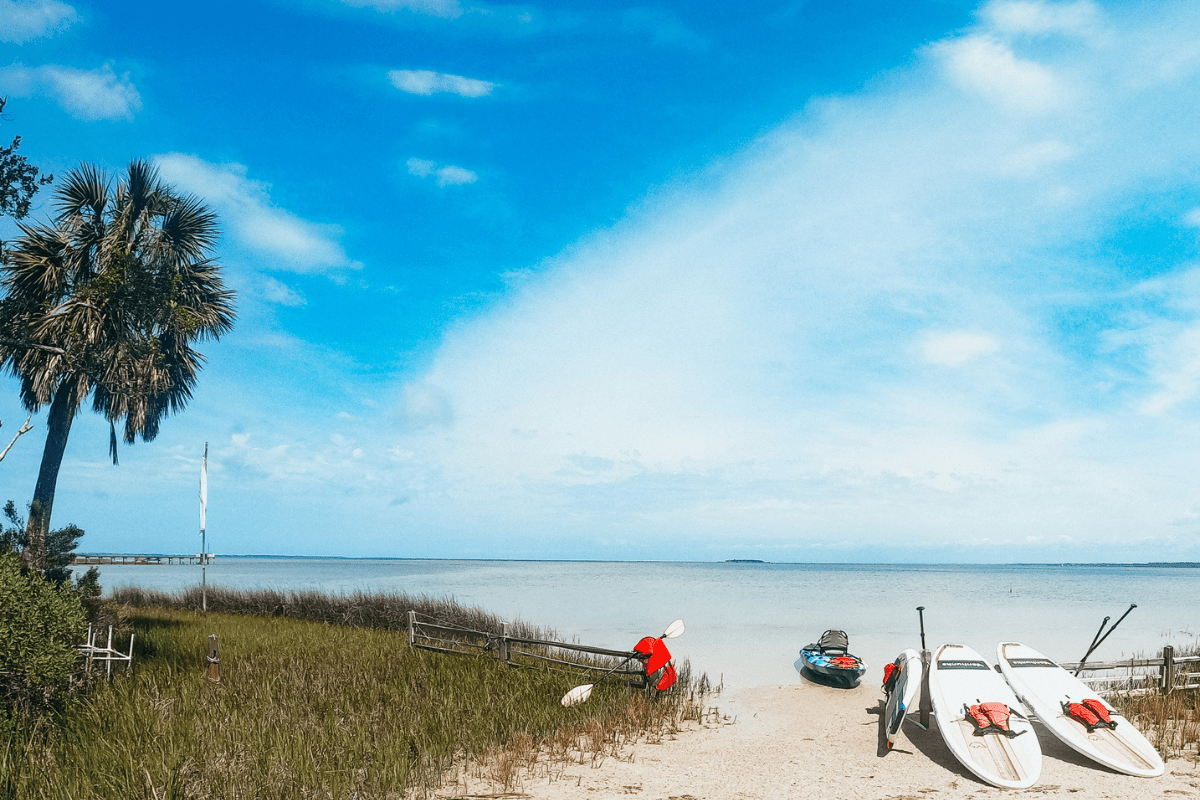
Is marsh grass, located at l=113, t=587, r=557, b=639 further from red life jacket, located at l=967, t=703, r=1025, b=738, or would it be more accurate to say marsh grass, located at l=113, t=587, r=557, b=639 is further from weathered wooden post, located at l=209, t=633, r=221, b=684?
red life jacket, located at l=967, t=703, r=1025, b=738

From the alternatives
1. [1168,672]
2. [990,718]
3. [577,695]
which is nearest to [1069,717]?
[990,718]

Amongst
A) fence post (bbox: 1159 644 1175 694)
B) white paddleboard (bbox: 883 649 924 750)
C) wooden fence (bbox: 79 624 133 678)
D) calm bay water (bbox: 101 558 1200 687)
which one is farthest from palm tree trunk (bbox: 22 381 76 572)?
fence post (bbox: 1159 644 1175 694)

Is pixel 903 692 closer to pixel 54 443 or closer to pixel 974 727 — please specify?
pixel 974 727

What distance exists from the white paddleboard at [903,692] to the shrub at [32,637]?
10.4m

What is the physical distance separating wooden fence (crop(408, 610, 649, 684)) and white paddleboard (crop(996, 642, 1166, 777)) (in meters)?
5.76

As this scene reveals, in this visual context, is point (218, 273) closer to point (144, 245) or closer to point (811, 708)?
point (144, 245)

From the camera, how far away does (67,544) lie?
1173cm

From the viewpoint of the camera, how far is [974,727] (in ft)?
29.6

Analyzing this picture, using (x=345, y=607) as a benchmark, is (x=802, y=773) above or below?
above

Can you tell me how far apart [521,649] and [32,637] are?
33.9ft

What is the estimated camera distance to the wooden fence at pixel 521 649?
41.0ft

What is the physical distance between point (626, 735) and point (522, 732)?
1.51 meters

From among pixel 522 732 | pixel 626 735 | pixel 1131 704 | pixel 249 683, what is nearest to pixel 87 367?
pixel 249 683

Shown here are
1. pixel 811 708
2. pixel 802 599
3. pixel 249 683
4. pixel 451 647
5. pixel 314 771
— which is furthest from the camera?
pixel 802 599
